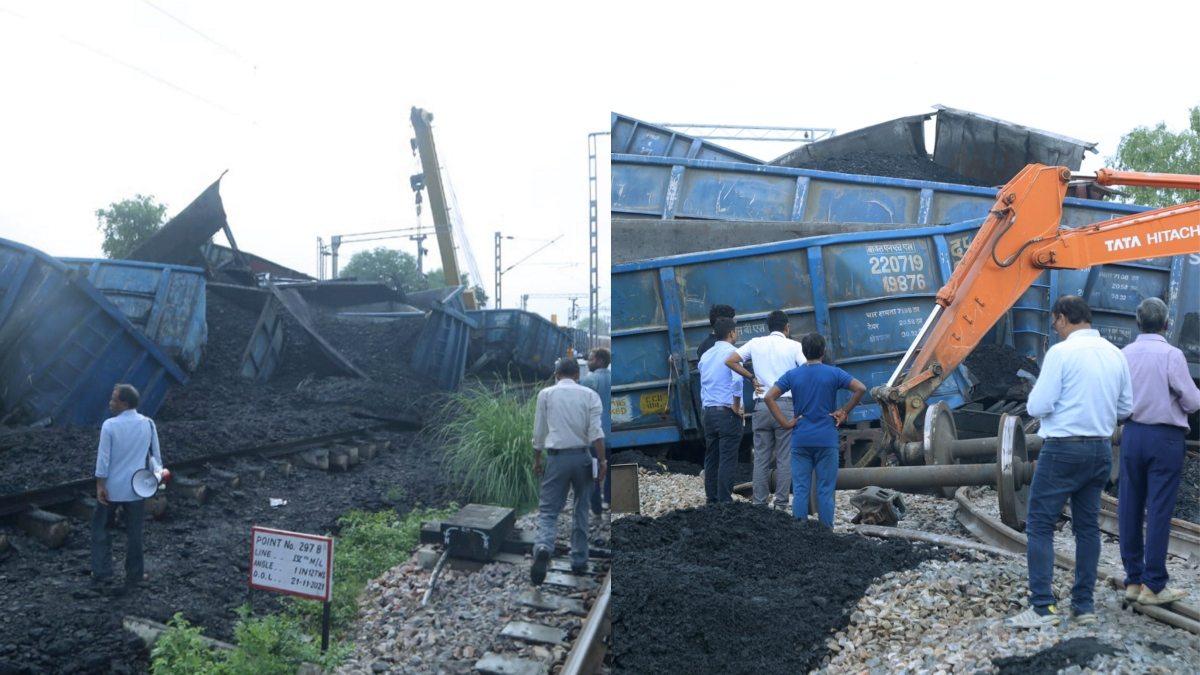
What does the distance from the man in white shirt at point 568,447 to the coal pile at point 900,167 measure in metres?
1.38

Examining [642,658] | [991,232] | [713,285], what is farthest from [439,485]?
[991,232]

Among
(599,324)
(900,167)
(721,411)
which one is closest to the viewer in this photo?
(599,324)

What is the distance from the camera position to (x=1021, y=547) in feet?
9.15

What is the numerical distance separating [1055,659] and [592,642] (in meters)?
1.37

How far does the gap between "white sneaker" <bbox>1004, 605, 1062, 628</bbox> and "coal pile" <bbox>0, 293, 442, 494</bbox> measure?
197cm

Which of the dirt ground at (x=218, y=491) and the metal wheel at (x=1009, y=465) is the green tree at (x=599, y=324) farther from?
Answer: the metal wheel at (x=1009, y=465)

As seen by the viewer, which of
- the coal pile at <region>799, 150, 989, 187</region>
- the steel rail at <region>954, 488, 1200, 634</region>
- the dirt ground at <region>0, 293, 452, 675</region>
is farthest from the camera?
the coal pile at <region>799, 150, 989, 187</region>

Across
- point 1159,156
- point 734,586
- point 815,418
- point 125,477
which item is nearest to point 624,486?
point 734,586

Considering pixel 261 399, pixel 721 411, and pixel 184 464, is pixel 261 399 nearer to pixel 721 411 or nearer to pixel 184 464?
pixel 184 464

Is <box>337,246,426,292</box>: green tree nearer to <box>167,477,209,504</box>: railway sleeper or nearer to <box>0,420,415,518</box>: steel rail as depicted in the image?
<box>0,420,415,518</box>: steel rail

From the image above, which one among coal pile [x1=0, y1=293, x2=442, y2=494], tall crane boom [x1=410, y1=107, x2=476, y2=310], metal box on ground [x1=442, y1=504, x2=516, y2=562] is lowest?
metal box on ground [x1=442, y1=504, x2=516, y2=562]

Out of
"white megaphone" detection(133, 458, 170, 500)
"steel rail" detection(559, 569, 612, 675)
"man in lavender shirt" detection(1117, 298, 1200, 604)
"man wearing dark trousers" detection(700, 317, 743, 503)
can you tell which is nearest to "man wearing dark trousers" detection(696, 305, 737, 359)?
"man wearing dark trousers" detection(700, 317, 743, 503)

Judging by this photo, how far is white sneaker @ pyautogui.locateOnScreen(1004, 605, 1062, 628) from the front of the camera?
246cm

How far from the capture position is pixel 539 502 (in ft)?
7.43
